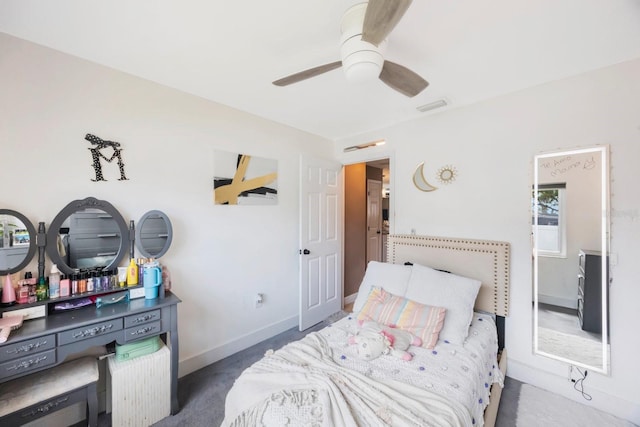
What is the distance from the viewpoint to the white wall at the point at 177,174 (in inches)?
63.9

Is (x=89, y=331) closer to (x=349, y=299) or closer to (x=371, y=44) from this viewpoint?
(x=371, y=44)

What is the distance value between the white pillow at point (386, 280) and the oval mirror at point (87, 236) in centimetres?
199

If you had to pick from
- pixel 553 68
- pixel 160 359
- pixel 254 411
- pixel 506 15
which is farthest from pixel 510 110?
pixel 160 359

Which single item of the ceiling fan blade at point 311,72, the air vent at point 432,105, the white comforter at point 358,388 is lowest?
the white comforter at point 358,388

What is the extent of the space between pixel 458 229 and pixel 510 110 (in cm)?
115

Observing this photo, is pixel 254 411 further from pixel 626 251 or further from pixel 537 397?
pixel 626 251

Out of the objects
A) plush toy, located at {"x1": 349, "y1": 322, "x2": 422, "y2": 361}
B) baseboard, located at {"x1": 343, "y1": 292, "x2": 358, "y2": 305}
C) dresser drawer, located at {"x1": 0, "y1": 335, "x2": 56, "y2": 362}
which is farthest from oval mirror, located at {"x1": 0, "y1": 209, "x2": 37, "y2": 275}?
baseboard, located at {"x1": 343, "y1": 292, "x2": 358, "y2": 305}

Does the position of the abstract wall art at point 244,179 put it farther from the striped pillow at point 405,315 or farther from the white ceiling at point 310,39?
the striped pillow at point 405,315

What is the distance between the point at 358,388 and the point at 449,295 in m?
1.15

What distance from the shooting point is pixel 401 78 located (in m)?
1.52

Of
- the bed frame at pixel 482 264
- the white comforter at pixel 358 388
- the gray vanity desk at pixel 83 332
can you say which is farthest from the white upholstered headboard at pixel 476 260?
the gray vanity desk at pixel 83 332

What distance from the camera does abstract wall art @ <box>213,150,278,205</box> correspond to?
2496 mm

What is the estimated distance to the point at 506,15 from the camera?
53.1 inches

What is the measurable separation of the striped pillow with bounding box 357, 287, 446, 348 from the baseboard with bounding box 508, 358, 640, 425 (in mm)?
1066
